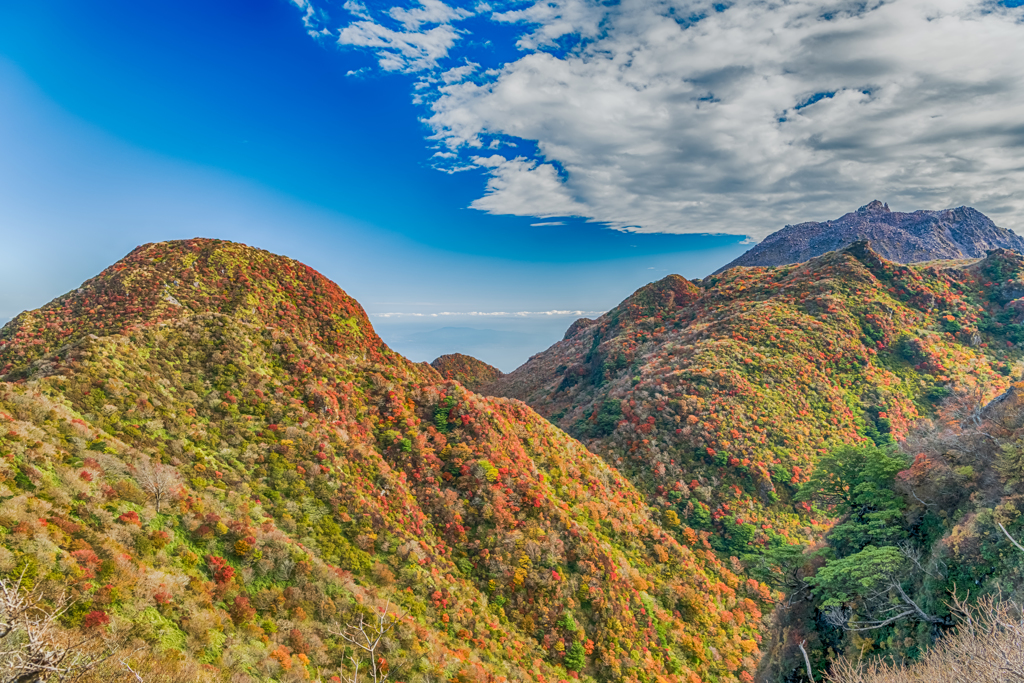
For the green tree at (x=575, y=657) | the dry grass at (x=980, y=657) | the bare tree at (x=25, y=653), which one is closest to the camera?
the bare tree at (x=25, y=653)

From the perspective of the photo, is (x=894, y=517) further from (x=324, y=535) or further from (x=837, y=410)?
(x=324, y=535)

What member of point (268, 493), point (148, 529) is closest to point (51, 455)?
point (148, 529)

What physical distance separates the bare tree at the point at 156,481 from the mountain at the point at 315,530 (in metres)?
0.09

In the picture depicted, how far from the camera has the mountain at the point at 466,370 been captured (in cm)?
11697

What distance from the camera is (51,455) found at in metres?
16.0

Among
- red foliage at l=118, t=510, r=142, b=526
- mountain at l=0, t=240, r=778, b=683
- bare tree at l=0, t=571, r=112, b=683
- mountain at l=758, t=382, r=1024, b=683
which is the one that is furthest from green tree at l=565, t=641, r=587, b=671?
red foliage at l=118, t=510, r=142, b=526

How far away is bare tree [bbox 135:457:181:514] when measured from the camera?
55.2 ft

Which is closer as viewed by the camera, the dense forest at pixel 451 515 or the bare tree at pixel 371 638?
the dense forest at pixel 451 515

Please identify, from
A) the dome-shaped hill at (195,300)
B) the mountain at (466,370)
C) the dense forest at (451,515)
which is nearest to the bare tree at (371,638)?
the dense forest at (451,515)

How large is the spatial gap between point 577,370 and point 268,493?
58.8m

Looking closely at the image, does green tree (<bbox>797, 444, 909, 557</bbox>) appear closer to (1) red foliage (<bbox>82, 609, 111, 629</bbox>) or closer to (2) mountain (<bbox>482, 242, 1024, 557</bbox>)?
(2) mountain (<bbox>482, 242, 1024, 557</bbox>)

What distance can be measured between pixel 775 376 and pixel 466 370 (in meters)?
86.6

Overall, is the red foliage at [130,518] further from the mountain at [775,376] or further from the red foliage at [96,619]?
the mountain at [775,376]

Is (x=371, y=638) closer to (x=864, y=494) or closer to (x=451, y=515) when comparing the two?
(x=451, y=515)
